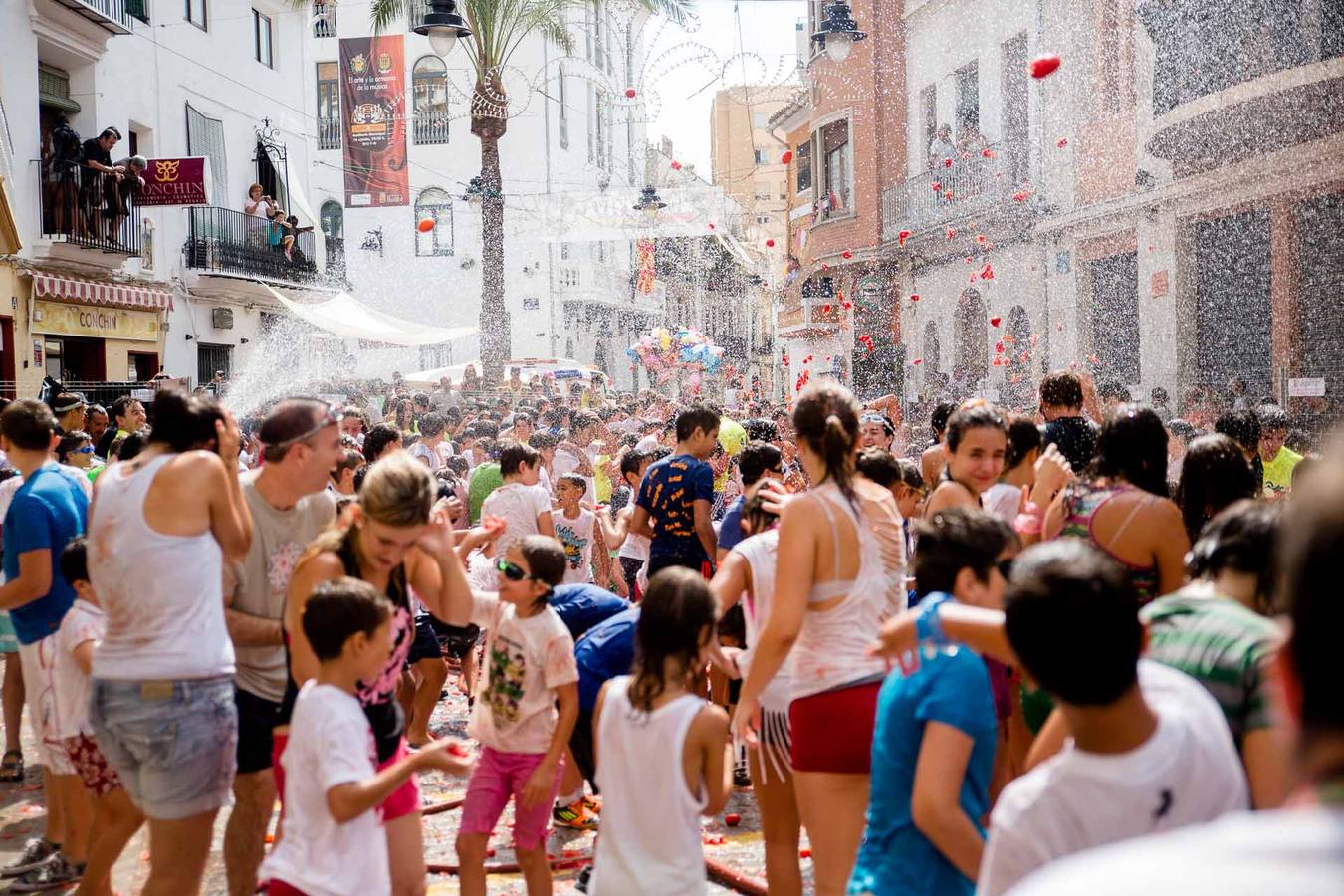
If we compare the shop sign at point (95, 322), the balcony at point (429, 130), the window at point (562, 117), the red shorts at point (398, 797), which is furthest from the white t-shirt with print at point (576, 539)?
the window at point (562, 117)

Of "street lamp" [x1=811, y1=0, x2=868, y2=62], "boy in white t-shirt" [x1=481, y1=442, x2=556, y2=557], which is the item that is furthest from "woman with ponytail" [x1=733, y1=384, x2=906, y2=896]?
"street lamp" [x1=811, y1=0, x2=868, y2=62]

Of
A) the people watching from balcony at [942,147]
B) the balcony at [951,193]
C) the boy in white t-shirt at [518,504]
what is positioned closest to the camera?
the boy in white t-shirt at [518,504]

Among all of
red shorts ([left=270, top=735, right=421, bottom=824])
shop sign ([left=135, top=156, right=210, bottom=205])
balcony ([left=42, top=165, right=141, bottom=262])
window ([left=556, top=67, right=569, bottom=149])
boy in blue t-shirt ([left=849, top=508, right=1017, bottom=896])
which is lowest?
red shorts ([left=270, top=735, right=421, bottom=824])

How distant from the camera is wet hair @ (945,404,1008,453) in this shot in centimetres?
507

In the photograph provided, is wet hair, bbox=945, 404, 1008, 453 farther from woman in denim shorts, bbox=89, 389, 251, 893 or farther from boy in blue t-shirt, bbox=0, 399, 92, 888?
boy in blue t-shirt, bbox=0, 399, 92, 888

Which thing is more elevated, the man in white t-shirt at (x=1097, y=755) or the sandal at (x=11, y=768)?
the man in white t-shirt at (x=1097, y=755)

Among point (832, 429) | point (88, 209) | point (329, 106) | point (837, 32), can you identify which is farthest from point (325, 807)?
point (329, 106)

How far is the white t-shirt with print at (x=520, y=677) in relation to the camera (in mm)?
4512

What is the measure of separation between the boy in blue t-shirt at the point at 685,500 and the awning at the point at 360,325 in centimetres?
1683

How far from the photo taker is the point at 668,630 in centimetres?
343

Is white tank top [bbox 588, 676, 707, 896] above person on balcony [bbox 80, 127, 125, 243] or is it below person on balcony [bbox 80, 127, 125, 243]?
below

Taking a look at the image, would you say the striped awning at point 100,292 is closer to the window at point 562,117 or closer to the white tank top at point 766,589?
the white tank top at point 766,589

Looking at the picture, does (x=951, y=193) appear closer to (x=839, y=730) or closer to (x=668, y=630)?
(x=839, y=730)

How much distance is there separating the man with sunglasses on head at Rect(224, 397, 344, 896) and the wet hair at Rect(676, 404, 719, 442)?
9.59ft
